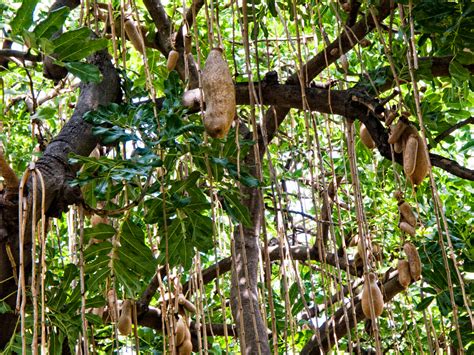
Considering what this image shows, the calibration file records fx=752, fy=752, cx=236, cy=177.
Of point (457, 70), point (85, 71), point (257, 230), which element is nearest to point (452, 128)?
point (457, 70)

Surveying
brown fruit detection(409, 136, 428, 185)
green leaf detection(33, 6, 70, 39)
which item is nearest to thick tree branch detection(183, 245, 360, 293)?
brown fruit detection(409, 136, 428, 185)

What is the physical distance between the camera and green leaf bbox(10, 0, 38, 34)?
1.46 m

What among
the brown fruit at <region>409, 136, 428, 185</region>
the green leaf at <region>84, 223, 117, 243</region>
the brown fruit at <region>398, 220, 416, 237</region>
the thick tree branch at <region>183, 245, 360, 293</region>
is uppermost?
the thick tree branch at <region>183, 245, 360, 293</region>

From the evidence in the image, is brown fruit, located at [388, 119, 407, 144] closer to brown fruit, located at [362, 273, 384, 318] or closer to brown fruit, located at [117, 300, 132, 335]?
brown fruit, located at [362, 273, 384, 318]

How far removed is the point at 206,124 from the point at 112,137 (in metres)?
0.25

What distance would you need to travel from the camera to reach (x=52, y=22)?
1.49 m

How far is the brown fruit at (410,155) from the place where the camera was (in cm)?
143

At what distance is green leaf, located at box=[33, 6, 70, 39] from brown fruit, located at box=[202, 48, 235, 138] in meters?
0.38

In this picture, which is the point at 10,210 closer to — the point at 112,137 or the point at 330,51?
the point at 112,137

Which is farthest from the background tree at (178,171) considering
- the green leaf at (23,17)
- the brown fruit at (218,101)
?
the brown fruit at (218,101)

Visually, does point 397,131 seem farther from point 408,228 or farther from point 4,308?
point 4,308

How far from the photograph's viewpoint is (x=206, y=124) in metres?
1.24

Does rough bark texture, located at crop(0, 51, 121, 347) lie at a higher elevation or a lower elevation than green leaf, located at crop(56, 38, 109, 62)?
lower

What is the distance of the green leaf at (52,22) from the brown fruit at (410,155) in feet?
2.36
